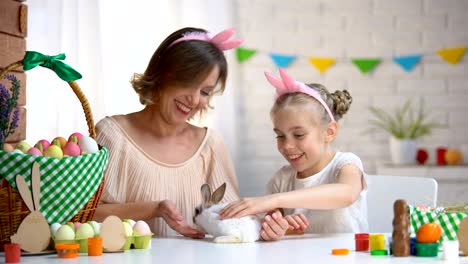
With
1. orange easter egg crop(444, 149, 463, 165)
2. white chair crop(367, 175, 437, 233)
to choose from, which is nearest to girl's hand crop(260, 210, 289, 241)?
white chair crop(367, 175, 437, 233)

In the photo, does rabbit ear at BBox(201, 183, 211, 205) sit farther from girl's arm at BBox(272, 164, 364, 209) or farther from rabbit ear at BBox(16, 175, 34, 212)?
rabbit ear at BBox(16, 175, 34, 212)

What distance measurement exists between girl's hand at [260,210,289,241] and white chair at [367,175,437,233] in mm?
696

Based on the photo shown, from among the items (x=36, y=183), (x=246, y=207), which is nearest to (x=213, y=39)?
(x=246, y=207)

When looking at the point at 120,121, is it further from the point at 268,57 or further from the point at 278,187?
the point at 268,57

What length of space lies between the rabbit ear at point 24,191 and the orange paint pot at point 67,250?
4.6 inches

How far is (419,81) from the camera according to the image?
480cm

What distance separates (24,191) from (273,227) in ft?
1.98

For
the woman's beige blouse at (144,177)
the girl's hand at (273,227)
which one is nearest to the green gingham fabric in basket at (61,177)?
the girl's hand at (273,227)

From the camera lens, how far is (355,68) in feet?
15.9

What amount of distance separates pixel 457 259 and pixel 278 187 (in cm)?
98

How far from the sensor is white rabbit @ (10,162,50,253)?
73.4 inches

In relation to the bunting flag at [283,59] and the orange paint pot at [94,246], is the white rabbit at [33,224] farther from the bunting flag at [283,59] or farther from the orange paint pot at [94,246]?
the bunting flag at [283,59]

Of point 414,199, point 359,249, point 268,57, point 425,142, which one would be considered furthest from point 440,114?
point 359,249

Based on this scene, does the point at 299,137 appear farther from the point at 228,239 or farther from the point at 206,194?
the point at 228,239
